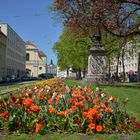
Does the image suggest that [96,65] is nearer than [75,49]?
Yes

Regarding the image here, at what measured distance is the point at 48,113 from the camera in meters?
8.81

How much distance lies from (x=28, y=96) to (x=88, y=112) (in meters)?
2.60

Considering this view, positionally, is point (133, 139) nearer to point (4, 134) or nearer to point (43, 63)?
point (4, 134)

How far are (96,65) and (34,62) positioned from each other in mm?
138602

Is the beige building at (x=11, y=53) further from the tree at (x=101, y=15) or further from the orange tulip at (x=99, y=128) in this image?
the orange tulip at (x=99, y=128)

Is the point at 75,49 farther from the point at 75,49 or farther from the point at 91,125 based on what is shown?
the point at 91,125

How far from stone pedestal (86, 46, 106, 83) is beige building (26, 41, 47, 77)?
5224 inches

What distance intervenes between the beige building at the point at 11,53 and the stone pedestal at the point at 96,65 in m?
87.1

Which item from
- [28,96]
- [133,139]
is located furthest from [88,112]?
[28,96]

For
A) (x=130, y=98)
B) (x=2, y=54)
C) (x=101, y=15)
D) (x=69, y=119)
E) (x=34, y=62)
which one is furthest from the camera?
(x=34, y=62)

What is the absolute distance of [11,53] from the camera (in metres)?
140

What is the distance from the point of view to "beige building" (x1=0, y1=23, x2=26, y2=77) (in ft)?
403

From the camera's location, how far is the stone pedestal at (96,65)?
3238 cm

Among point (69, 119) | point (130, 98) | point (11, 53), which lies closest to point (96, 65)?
point (130, 98)
